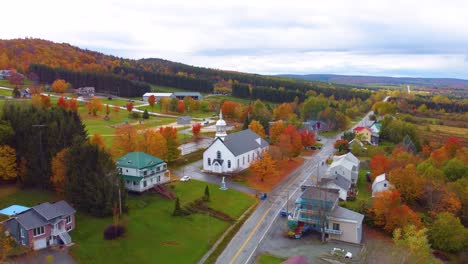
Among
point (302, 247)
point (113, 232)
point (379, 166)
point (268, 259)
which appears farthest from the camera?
point (379, 166)

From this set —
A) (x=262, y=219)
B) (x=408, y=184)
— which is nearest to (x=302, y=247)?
(x=262, y=219)

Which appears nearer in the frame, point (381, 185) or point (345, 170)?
point (381, 185)

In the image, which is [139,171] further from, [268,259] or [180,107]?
[180,107]

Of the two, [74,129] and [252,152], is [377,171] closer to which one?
[252,152]

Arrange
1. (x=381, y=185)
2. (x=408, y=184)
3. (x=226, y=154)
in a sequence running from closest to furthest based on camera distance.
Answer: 1. (x=408, y=184)
2. (x=381, y=185)
3. (x=226, y=154)

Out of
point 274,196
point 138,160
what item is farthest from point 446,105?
point 138,160

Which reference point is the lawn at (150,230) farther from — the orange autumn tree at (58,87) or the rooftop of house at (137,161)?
the orange autumn tree at (58,87)

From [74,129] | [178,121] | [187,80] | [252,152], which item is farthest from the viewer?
[187,80]
